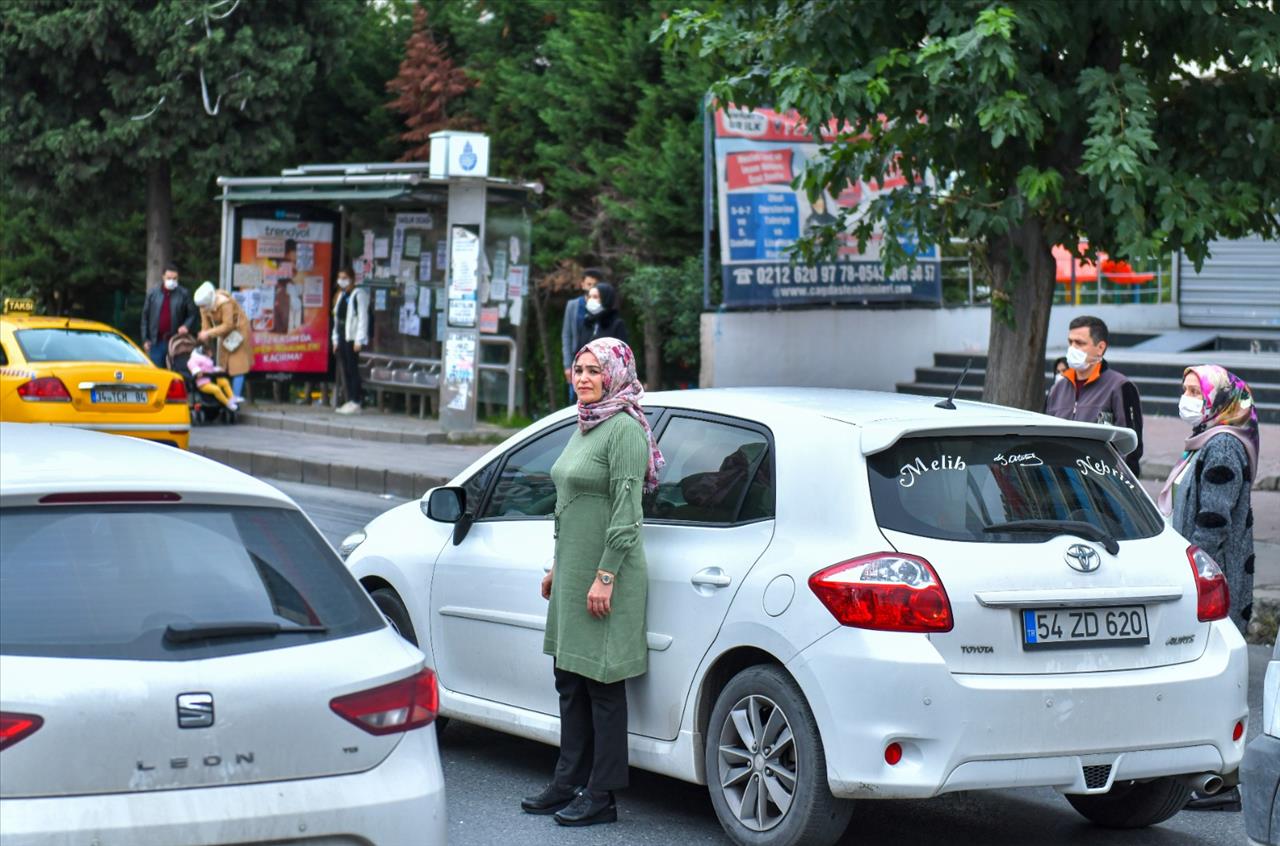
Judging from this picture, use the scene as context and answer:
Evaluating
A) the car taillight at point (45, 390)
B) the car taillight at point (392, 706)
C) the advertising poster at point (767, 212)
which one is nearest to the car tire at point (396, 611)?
the car taillight at point (392, 706)

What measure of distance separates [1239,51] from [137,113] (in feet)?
56.4

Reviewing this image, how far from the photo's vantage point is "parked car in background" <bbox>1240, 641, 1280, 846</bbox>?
14.4 feet

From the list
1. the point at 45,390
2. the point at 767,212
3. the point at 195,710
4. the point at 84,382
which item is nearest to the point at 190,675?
the point at 195,710

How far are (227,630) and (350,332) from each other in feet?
57.7

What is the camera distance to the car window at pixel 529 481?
643 centimetres

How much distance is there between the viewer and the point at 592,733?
5.89 m

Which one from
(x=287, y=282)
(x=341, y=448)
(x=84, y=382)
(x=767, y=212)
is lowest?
(x=341, y=448)

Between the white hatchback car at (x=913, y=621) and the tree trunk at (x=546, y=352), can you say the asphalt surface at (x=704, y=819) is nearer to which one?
the white hatchback car at (x=913, y=621)

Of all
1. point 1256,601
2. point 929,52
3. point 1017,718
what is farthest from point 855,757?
point 929,52

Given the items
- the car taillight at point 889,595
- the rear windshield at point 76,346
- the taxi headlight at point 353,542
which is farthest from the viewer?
the rear windshield at point 76,346

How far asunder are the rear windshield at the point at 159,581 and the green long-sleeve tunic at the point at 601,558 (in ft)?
4.74

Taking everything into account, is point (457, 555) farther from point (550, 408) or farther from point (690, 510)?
point (550, 408)

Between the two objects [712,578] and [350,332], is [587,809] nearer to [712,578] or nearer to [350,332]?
[712,578]

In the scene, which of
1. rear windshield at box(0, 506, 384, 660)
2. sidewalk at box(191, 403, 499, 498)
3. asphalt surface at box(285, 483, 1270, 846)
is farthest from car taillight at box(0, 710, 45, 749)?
sidewalk at box(191, 403, 499, 498)
